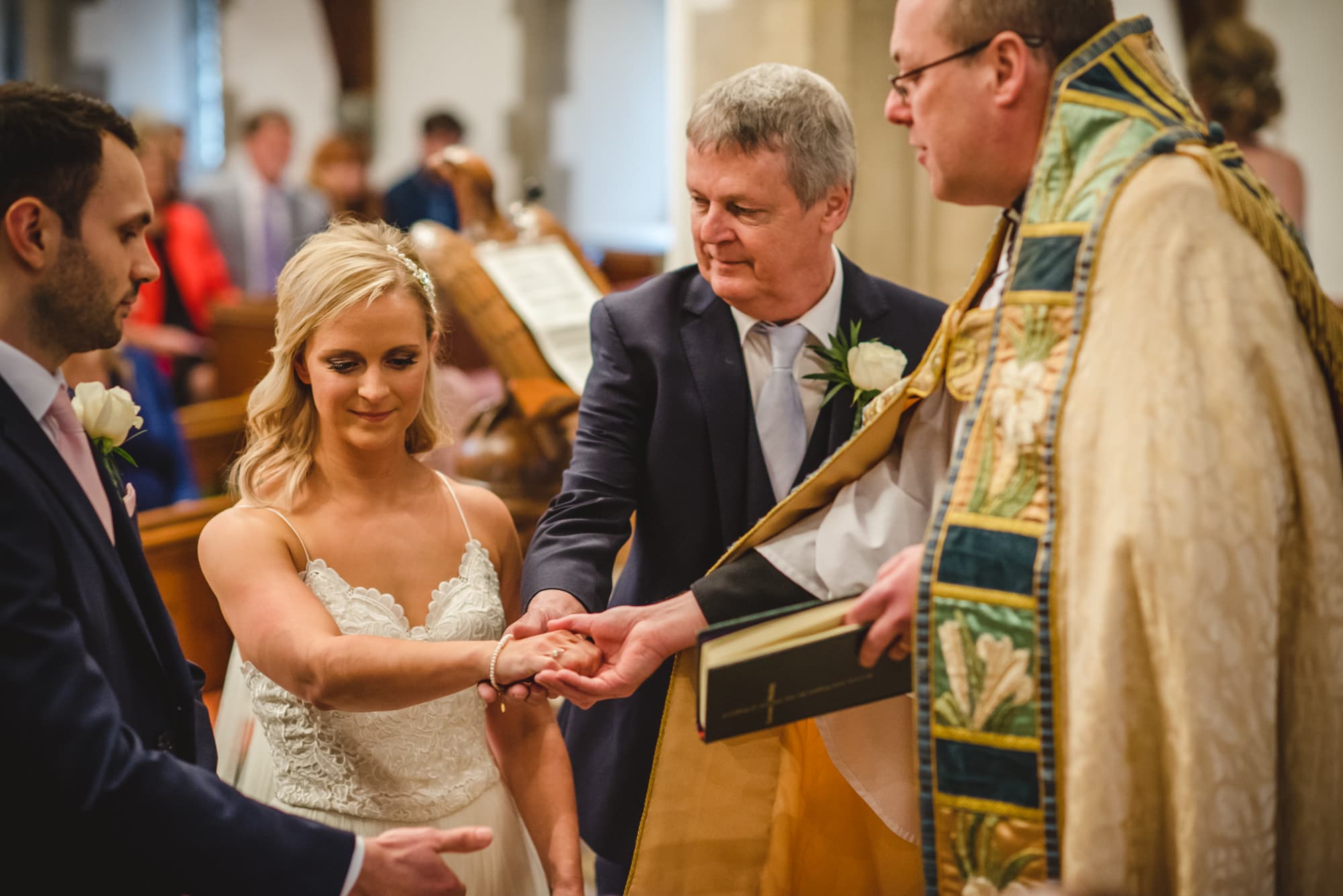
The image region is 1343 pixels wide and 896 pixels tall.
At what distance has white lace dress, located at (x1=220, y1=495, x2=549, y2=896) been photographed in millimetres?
2105

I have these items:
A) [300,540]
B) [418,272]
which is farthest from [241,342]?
[300,540]

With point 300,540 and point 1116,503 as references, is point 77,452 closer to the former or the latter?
point 300,540

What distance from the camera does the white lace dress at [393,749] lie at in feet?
6.91

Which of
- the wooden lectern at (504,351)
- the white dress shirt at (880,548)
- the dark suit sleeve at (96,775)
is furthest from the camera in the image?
the wooden lectern at (504,351)

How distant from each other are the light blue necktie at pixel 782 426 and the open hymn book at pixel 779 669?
0.54m

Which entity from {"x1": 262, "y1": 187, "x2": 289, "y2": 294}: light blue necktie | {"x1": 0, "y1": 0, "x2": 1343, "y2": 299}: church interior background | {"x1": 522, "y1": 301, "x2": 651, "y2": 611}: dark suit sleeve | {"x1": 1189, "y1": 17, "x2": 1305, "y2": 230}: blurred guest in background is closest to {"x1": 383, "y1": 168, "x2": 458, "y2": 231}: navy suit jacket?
{"x1": 0, "y1": 0, "x2": 1343, "y2": 299}: church interior background

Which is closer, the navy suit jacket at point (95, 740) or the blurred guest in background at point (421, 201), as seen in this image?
the navy suit jacket at point (95, 740)

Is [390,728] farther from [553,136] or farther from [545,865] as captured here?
[553,136]

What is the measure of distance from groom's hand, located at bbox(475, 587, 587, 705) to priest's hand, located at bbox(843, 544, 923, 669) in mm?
553

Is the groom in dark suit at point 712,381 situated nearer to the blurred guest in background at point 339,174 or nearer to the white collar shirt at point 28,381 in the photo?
the white collar shirt at point 28,381

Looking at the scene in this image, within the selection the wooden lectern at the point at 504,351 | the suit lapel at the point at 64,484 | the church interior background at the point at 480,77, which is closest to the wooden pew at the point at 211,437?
the wooden lectern at the point at 504,351

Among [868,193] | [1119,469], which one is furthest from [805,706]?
[868,193]

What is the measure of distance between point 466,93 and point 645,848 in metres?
11.9

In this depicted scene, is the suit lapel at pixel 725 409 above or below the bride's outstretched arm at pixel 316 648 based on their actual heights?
above
